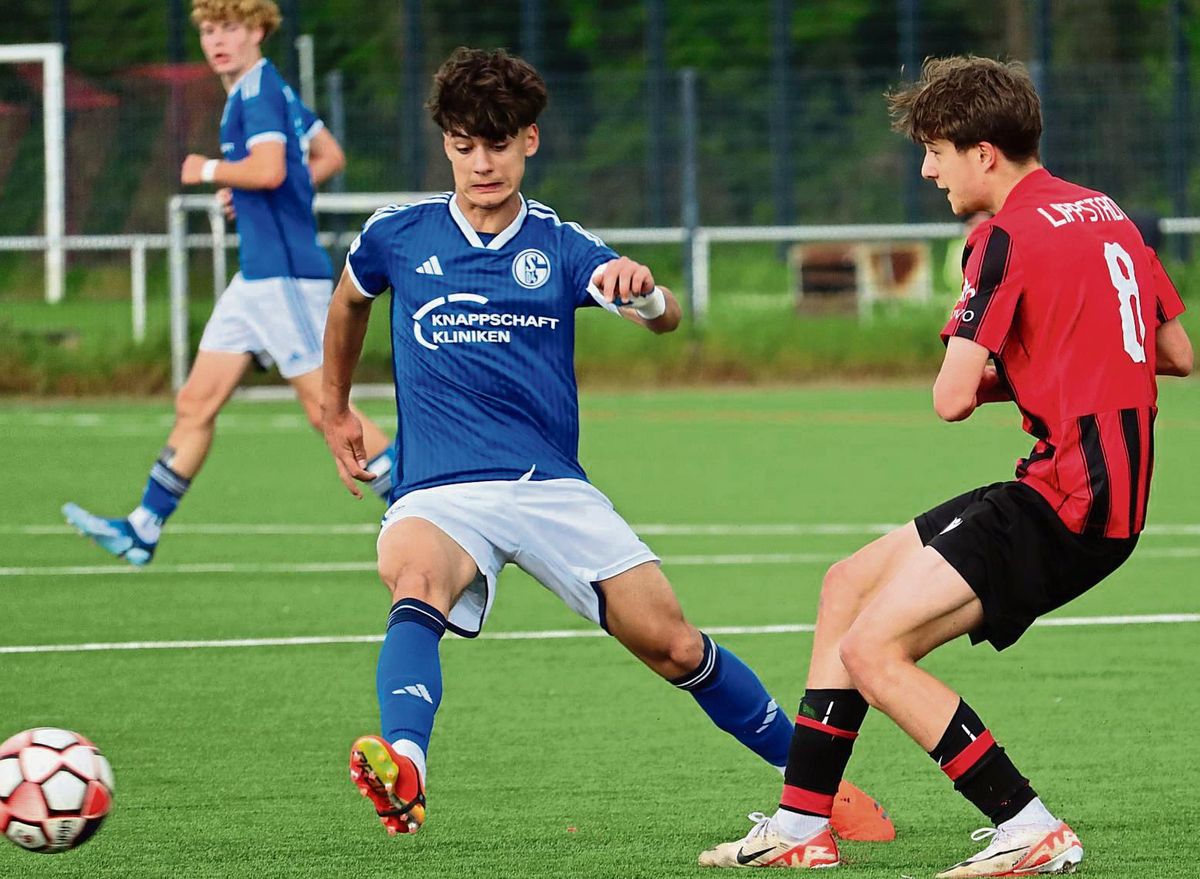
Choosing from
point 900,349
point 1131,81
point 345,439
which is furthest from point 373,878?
point 1131,81

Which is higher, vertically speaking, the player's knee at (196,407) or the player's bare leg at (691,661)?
the player's bare leg at (691,661)

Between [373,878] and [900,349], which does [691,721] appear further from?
[900,349]

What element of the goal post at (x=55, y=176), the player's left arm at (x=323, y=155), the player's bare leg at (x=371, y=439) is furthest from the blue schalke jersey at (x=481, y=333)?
the goal post at (x=55, y=176)

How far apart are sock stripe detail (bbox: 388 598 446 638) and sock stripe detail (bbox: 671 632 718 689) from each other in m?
0.64

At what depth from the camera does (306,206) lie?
9.33 meters

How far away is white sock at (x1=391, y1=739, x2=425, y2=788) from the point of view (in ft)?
13.8

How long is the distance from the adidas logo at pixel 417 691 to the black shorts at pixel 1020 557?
3.57ft

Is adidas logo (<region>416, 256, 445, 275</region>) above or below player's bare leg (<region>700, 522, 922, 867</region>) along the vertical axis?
Result: above

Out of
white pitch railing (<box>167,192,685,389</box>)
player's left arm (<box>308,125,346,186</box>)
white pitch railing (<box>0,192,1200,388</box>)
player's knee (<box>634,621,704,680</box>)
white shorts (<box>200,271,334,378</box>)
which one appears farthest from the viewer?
white pitch railing (<box>0,192,1200,388</box>)

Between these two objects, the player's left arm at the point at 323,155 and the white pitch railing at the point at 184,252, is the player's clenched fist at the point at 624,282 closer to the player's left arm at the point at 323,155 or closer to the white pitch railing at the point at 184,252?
the player's left arm at the point at 323,155

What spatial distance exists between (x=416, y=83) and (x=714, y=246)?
17.4ft

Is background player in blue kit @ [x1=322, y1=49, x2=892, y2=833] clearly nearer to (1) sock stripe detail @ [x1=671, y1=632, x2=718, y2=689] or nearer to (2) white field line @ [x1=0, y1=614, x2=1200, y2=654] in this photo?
(1) sock stripe detail @ [x1=671, y1=632, x2=718, y2=689]

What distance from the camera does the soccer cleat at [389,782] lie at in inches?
160

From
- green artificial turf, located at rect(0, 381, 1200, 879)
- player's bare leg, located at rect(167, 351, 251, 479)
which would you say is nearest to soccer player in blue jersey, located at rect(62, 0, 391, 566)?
player's bare leg, located at rect(167, 351, 251, 479)
